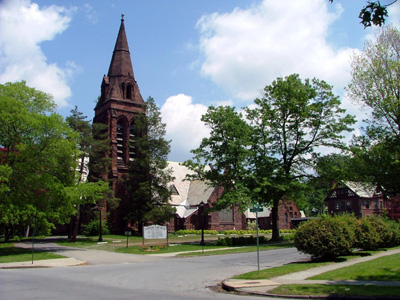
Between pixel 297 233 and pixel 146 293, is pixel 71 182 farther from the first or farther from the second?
pixel 146 293

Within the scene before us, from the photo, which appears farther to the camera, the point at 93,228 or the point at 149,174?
the point at 149,174

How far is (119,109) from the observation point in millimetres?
52781

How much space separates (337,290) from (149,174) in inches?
1596

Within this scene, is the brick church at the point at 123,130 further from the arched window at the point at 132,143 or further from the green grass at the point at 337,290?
the green grass at the point at 337,290

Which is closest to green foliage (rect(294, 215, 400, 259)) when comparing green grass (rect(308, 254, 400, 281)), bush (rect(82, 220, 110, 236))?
green grass (rect(308, 254, 400, 281))

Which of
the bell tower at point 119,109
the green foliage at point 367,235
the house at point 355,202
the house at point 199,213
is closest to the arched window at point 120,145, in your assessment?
the bell tower at point 119,109

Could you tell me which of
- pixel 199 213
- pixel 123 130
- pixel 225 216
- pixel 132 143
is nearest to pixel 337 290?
pixel 132 143

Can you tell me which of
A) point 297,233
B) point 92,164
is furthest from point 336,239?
point 92,164

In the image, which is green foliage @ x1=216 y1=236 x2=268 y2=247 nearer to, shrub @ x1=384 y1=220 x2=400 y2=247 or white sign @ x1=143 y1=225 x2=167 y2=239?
white sign @ x1=143 y1=225 x2=167 y2=239

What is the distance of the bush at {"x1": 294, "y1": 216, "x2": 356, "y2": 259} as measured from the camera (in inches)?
657

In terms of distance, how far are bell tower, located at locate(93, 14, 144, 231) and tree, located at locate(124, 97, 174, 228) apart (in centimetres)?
148

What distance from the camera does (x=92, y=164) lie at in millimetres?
43812

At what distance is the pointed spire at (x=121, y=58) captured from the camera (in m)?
54.5

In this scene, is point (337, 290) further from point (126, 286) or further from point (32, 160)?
point (32, 160)
